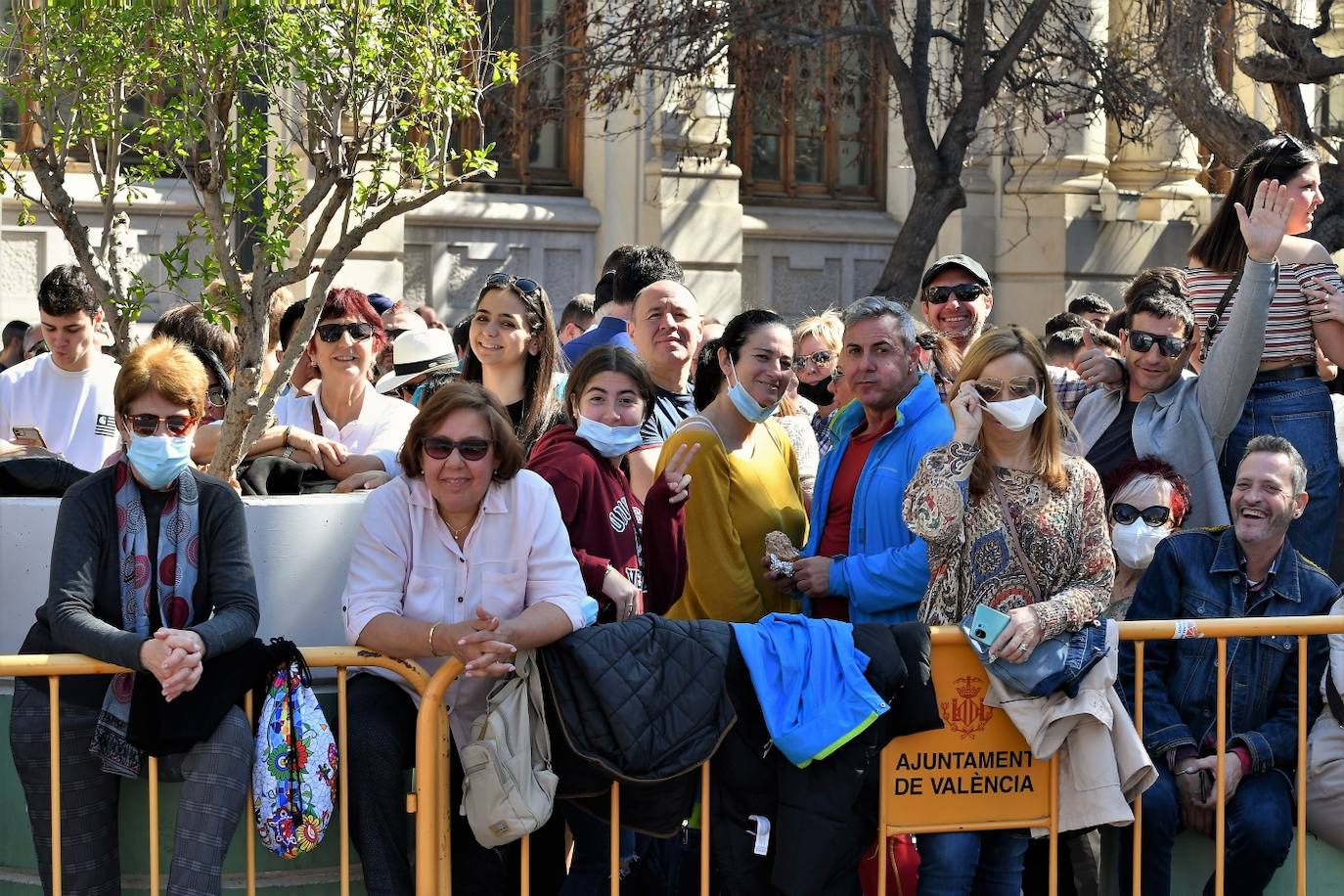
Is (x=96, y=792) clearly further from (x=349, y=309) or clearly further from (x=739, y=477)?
(x=349, y=309)

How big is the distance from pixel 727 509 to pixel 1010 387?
954mm

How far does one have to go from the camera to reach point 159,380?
179 inches

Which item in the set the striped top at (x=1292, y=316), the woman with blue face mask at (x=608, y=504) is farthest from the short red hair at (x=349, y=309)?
the striped top at (x=1292, y=316)

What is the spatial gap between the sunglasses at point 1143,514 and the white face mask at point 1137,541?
2 cm

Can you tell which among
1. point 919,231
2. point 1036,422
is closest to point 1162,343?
point 1036,422

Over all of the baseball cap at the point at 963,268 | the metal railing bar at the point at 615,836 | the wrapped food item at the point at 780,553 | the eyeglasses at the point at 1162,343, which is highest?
the baseball cap at the point at 963,268

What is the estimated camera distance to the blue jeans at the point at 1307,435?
6.02 meters

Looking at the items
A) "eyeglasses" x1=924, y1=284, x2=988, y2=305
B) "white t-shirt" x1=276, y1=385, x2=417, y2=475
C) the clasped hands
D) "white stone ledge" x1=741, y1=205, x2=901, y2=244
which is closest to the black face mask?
"eyeglasses" x1=924, y1=284, x2=988, y2=305

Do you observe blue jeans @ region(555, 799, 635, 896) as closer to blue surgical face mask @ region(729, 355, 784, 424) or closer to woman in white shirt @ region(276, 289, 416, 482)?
blue surgical face mask @ region(729, 355, 784, 424)

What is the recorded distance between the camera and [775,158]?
654 inches

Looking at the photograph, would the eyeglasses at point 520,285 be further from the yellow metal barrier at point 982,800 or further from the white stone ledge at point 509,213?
the white stone ledge at point 509,213

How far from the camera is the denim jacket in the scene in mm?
5164

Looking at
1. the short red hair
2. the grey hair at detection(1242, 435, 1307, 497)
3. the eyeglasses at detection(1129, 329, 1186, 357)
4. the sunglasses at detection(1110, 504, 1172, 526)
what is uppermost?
the short red hair

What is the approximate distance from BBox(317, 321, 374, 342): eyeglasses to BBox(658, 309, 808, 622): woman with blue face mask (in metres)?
1.29
